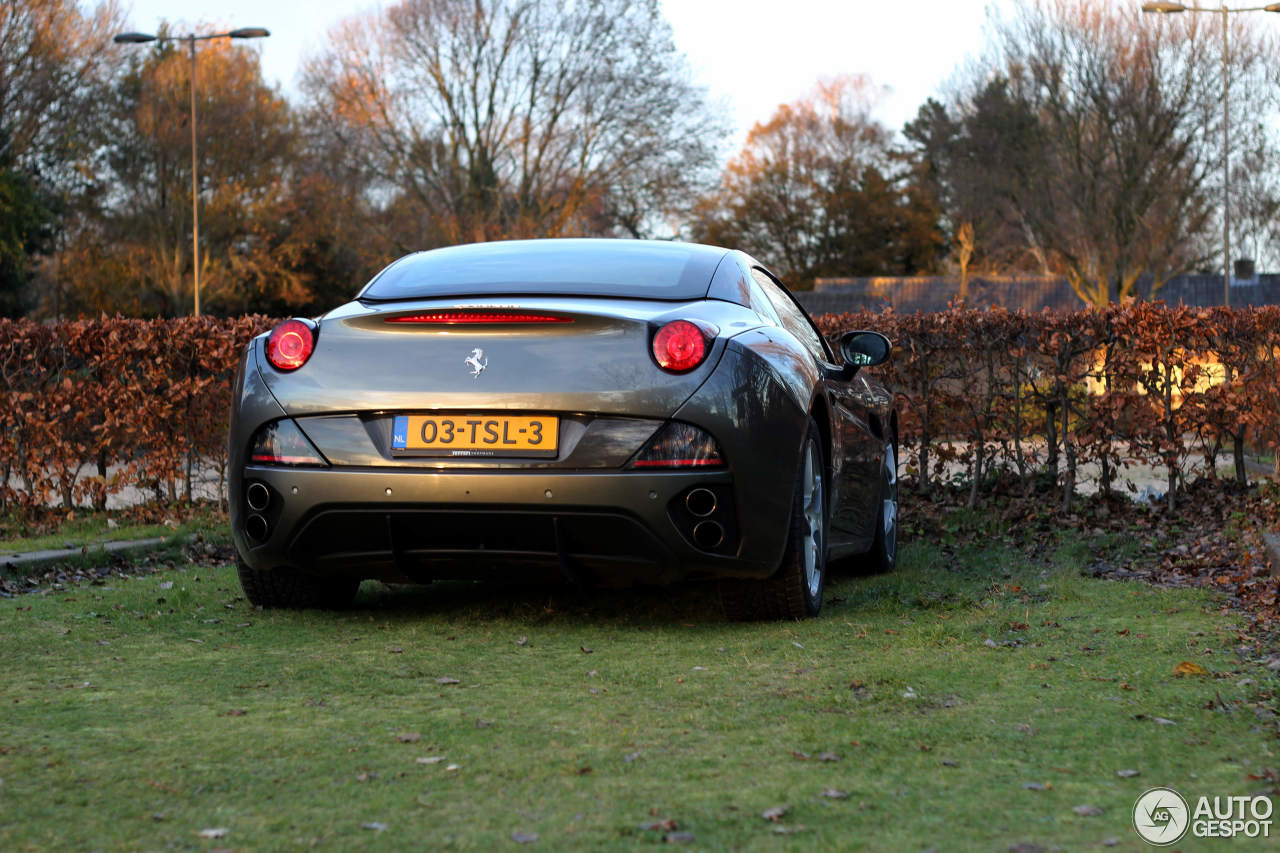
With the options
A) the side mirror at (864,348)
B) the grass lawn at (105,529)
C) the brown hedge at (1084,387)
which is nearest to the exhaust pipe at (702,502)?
the side mirror at (864,348)

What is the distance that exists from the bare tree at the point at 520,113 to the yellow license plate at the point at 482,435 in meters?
40.2

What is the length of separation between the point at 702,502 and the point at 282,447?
1461 mm

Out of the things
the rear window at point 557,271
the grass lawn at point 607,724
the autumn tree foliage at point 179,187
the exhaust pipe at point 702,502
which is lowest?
the grass lawn at point 607,724

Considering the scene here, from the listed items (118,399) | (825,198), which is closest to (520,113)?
(825,198)

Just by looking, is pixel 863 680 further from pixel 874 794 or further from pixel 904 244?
pixel 904 244

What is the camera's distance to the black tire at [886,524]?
7465 millimetres

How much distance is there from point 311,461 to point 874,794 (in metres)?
2.60

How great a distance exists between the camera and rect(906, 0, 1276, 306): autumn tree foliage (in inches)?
1703

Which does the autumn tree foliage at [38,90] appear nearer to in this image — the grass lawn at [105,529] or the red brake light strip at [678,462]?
the grass lawn at [105,529]

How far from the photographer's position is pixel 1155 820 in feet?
9.73

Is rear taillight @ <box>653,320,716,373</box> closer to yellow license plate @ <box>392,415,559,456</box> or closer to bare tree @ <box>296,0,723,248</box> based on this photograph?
yellow license plate @ <box>392,415,559,456</box>

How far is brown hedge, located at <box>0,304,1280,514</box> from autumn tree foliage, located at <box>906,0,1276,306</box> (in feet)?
119

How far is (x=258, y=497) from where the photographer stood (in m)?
5.18

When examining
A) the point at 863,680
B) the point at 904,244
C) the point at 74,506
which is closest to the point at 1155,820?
the point at 863,680
